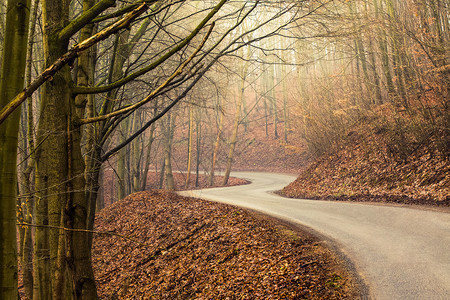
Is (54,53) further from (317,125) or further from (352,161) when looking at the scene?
(317,125)

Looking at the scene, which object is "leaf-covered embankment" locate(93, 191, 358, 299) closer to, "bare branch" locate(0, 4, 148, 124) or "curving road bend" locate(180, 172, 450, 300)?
"curving road bend" locate(180, 172, 450, 300)

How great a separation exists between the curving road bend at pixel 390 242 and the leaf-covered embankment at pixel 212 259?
0.58m

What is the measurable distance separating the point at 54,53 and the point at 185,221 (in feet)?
27.9

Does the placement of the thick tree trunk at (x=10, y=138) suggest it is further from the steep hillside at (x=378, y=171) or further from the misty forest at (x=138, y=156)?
the steep hillside at (x=378, y=171)

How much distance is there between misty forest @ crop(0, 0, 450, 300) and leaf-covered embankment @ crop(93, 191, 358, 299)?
0.14 feet

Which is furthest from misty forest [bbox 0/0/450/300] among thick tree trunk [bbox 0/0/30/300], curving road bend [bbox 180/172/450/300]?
curving road bend [bbox 180/172/450/300]

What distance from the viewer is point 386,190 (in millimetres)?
12094

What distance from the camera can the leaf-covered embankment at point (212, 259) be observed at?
6.12 meters

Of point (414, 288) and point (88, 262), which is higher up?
point (88, 262)

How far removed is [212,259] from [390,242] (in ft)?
12.8

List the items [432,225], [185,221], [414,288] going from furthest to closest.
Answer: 1. [185,221]
2. [432,225]
3. [414,288]

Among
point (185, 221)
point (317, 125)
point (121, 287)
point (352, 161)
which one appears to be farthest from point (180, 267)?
point (317, 125)

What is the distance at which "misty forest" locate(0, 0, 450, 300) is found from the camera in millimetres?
3746

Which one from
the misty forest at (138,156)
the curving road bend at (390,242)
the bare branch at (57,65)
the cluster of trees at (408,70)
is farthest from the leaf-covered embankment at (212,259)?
the cluster of trees at (408,70)
